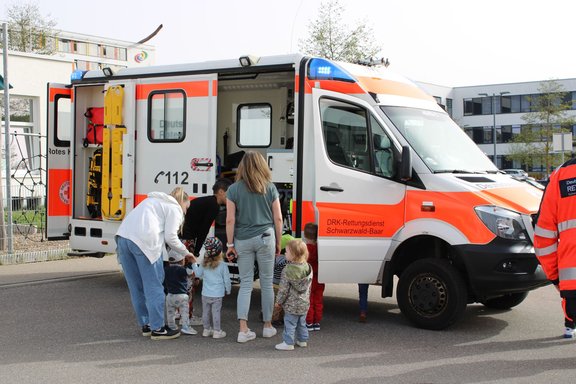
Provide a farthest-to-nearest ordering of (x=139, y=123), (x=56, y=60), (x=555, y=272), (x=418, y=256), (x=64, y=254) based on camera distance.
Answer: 1. (x=56, y=60)
2. (x=64, y=254)
3. (x=139, y=123)
4. (x=418, y=256)
5. (x=555, y=272)

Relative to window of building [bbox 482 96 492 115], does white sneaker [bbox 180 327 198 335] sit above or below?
below

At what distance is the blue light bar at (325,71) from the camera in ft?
25.3

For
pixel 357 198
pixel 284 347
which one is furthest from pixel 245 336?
pixel 357 198

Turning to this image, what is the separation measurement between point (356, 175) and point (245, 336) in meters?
2.02

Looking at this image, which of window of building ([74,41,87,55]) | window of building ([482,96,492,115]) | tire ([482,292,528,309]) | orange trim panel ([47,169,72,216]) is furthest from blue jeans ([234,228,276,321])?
window of building ([74,41,87,55])

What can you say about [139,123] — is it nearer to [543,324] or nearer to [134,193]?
[134,193]

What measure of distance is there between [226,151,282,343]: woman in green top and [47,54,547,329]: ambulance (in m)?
0.74

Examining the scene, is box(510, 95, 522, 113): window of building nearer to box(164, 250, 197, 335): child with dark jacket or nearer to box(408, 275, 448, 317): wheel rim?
box(408, 275, 448, 317): wheel rim

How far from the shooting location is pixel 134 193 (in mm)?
9391

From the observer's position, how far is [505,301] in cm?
840

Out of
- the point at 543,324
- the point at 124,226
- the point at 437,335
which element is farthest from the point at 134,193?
the point at 543,324

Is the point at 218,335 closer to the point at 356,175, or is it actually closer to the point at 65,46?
the point at 356,175

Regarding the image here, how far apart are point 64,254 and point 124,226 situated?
6.44 m

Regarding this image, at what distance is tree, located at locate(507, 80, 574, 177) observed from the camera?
147ft
